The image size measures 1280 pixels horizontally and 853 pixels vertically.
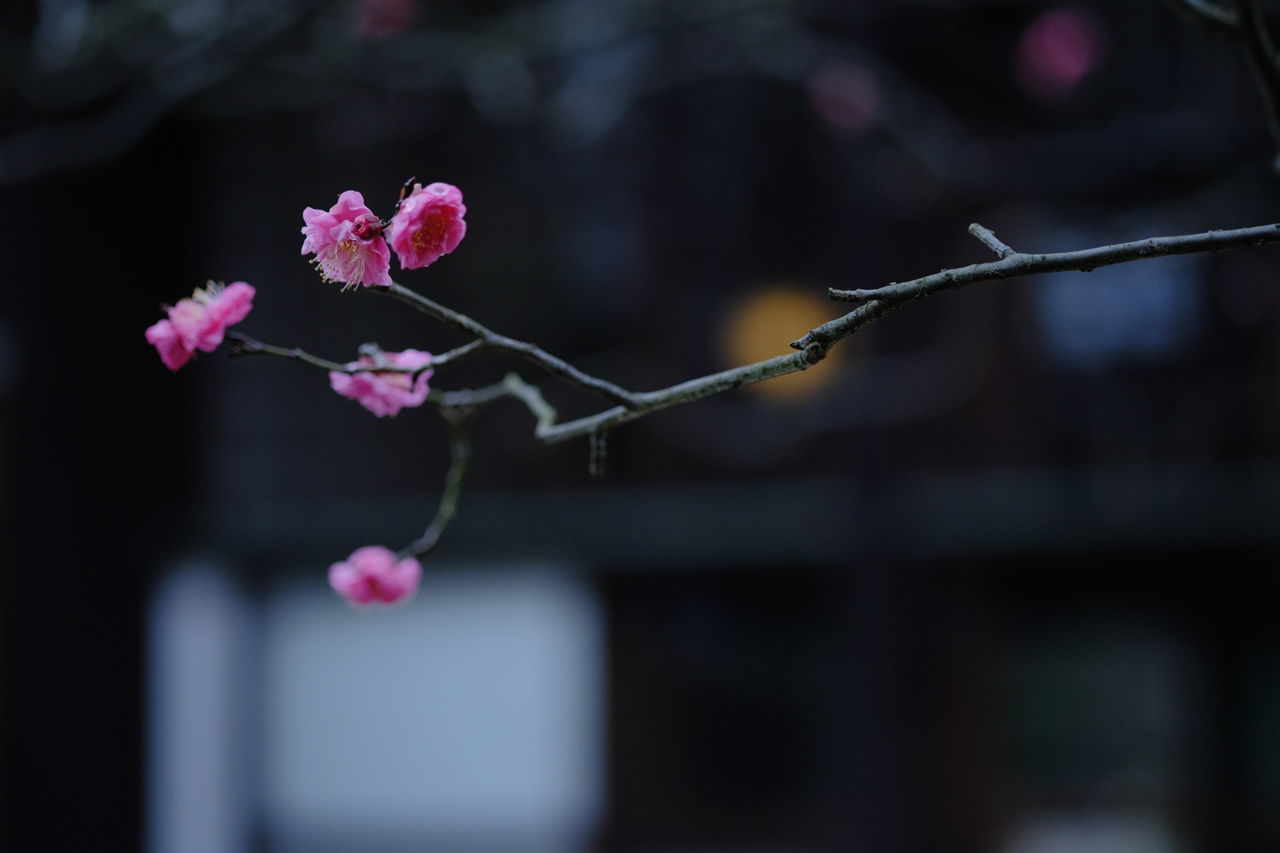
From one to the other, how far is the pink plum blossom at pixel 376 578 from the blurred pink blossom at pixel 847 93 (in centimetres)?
320

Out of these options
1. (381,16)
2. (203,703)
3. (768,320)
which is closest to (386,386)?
(381,16)

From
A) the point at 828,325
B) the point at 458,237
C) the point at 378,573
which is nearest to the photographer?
the point at 828,325

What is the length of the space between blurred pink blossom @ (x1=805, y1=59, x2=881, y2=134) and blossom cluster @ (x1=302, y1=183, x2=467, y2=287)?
3.46m

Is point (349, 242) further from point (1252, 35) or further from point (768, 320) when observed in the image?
point (768, 320)

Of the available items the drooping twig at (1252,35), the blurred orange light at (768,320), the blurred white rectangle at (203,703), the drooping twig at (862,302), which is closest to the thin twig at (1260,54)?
the drooping twig at (1252,35)

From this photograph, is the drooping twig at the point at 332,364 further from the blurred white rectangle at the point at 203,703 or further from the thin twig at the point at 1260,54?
the blurred white rectangle at the point at 203,703

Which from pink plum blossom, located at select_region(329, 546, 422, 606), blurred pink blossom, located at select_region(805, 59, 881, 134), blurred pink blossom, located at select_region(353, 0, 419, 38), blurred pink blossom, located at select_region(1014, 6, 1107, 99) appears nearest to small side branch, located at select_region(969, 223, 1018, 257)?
pink plum blossom, located at select_region(329, 546, 422, 606)

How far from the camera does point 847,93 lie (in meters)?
4.27

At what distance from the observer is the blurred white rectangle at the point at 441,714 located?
5797 mm

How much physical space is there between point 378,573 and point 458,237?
1.83 feet

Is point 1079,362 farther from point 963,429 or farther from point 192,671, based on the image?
point 192,671

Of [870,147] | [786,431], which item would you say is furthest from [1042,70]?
[786,431]

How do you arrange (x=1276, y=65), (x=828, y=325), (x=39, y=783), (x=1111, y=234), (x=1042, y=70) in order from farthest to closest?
1. (x=39, y=783)
2. (x=1111, y=234)
3. (x=1042, y=70)
4. (x=1276, y=65)
5. (x=828, y=325)

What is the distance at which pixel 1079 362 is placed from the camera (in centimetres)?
524
